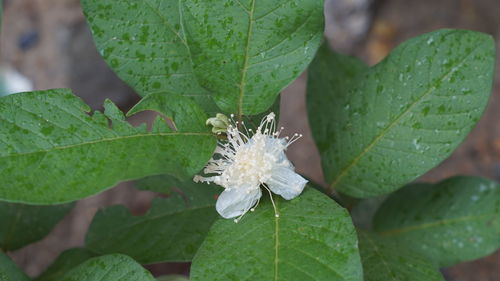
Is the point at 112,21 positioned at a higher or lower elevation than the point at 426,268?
higher

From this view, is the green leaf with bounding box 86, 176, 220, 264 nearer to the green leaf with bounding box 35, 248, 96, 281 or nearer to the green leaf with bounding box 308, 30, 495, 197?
the green leaf with bounding box 35, 248, 96, 281

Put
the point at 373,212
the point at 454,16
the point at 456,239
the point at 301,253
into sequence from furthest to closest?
1. the point at 454,16
2. the point at 373,212
3. the point at 456,239
4. the point at 301,253

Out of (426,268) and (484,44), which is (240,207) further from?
(484,44)

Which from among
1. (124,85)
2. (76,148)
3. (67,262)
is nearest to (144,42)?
(76,148)

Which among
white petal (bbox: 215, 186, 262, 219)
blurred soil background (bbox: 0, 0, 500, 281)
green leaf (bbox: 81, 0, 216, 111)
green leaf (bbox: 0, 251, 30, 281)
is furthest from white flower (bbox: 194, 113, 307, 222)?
blurred soil background (bbox: 0, 0, 500, 281)

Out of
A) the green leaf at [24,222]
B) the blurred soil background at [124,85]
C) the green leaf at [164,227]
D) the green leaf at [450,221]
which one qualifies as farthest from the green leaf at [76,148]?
the blurred soil background at [124,85]

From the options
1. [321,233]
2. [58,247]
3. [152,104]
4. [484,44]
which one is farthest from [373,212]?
[58,247]
